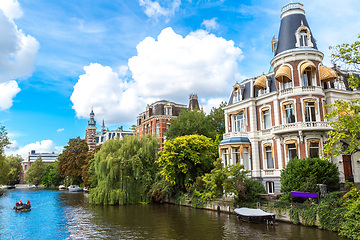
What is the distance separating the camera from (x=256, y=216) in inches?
886

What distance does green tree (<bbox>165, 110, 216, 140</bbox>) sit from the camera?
46.0 metres

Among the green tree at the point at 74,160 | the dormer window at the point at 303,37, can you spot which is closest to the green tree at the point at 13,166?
the green tree at the point at 74,160

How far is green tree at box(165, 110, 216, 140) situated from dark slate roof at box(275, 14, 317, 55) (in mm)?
19526

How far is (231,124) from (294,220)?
1540 cm

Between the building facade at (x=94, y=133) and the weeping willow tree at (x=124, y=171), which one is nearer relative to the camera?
the weeping willow tree at (x=124, y=171)

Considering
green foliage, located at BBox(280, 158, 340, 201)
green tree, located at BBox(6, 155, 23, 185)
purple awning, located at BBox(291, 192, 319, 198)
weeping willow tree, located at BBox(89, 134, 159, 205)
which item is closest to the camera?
purple awning, located at BBox(291, 192, 319, 198)

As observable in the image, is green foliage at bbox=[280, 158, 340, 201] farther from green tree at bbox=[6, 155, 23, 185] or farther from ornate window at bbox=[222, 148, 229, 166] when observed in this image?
green tree at bbox=[6, 155, 23, 185]

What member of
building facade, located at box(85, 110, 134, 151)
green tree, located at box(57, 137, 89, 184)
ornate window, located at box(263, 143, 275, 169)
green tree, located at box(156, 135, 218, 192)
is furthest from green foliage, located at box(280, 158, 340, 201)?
building facade, located at box(85, 110, 134, 151)

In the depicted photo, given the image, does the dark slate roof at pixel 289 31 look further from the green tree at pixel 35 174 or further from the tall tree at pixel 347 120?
the green tree at pixel 35 174

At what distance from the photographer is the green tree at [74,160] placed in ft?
233

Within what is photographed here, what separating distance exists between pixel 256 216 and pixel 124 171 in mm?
20081

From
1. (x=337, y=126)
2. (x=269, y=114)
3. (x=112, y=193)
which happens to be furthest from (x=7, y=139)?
(x=337, y=126)

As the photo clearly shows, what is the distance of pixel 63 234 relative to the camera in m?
21.6

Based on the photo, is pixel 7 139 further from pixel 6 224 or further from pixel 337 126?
pixel 337 126
